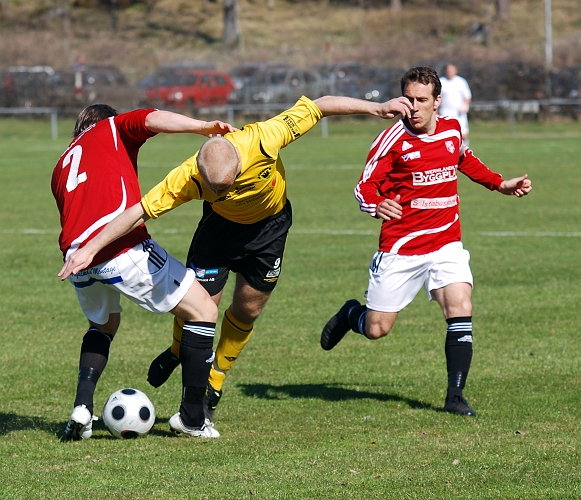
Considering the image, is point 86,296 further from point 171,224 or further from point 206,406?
point 171,224

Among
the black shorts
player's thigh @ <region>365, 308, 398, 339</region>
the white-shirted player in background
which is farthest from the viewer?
the white-shirted player in background

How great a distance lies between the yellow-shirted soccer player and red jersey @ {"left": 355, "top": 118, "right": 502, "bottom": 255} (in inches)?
13.5

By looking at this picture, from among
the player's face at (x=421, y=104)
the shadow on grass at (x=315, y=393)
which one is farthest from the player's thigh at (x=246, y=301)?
the player's face at (x=421, y=104)

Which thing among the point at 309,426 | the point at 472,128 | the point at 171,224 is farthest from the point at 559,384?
the point at 472,128

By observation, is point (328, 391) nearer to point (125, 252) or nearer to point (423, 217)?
point (423, 217)

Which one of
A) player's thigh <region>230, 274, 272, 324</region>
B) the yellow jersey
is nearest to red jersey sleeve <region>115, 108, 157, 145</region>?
the yellow jersey

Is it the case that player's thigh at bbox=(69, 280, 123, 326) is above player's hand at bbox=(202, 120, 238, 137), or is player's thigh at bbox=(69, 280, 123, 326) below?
below

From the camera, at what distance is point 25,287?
1032cm

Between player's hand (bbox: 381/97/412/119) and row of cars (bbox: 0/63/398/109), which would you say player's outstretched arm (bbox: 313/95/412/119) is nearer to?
player's hand (bbox: 381/97/412/119)

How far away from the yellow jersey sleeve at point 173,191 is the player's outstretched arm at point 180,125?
19cm

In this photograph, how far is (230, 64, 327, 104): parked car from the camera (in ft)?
118

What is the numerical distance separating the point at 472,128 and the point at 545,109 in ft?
9.46

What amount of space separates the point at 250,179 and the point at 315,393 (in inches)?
78.7

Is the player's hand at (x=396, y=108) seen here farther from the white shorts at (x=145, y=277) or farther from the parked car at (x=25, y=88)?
the parked car at (x=25, y=88)
